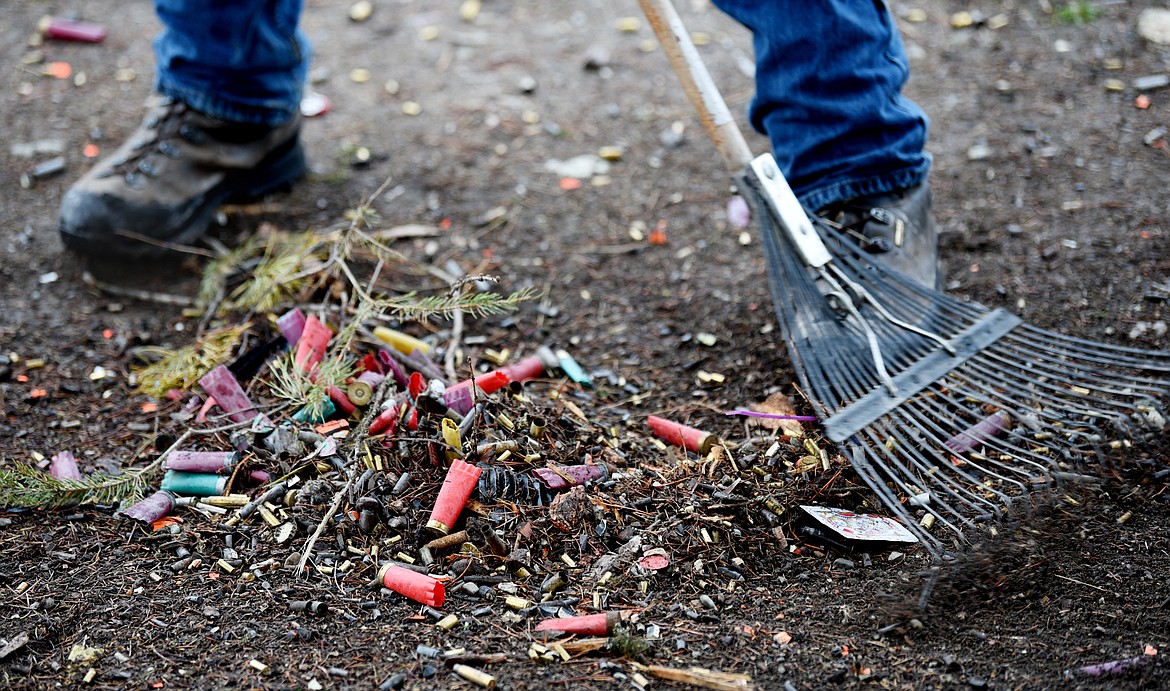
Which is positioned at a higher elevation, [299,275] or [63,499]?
[299,275]

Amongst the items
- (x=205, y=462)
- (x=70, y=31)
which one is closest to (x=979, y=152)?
(x=205, y=462)

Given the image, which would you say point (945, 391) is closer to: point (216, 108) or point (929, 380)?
point (929, 380)

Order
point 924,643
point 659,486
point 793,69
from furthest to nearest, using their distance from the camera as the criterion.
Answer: point 793,69
point 659,486
point 924,643

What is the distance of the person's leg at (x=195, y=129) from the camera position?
2.70 metres

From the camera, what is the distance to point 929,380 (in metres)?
2.01

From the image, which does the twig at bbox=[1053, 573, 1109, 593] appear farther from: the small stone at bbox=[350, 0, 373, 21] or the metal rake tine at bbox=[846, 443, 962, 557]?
the small stone at bbox=[350, 0, 373, 21]

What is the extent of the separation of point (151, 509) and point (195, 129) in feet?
4.64

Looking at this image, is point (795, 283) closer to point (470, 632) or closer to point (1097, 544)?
point (1097, 544)

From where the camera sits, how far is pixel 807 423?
6.80 ft

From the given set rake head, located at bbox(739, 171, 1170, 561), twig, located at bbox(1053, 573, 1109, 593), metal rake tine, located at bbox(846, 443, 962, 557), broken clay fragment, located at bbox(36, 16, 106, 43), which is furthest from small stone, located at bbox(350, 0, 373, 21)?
twig, located at bbox(1053, 573, 1109, 593)

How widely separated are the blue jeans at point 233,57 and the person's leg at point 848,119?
1.33 meters

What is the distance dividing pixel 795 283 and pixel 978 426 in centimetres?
49

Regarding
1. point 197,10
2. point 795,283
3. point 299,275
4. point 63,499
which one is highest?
point 197,10

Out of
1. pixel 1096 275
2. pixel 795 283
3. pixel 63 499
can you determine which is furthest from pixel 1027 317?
pixel 63 499
